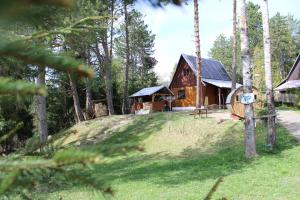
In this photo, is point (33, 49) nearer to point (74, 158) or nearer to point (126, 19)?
point (74, 158)

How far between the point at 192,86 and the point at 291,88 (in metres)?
8.21

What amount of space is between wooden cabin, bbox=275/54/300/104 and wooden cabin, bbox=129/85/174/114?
31.7 ft

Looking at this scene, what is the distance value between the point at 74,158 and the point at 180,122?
1908 cm

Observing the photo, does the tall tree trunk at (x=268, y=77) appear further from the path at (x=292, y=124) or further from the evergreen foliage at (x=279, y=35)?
the evergreen foliage at (x=279, y=35)

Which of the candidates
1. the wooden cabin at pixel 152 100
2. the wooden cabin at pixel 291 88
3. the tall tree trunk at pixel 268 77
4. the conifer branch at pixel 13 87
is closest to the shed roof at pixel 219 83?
the wooden cabin at pixel 152 100

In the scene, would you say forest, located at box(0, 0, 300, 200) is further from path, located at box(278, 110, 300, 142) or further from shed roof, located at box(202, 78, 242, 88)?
shed roof, located at box(202, 78, 242, 88)

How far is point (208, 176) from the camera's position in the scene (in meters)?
10.6

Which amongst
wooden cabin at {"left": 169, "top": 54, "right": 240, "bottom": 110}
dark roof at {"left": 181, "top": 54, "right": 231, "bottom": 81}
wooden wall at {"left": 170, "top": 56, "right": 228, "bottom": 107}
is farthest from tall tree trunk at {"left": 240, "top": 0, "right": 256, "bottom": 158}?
wooden wall at {"left": 170, "top": 56, "right": 228, "bottom": 107}

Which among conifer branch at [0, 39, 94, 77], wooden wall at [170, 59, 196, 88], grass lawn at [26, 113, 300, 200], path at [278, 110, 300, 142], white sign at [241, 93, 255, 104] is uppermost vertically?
wooden wall at [170, 59, 196, 88]

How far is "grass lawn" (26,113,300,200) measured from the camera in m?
8.50

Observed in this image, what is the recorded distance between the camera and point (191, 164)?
12.9m

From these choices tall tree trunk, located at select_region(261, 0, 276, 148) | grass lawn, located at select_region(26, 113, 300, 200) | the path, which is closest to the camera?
grass lawn, located at select_region(26, 113, 300, 200)

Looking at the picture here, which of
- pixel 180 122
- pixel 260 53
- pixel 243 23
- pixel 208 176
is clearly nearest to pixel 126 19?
pixel 180 122

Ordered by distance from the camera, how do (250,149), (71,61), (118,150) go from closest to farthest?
1. (71,61)
2. (118,150)
3. (250,149)
